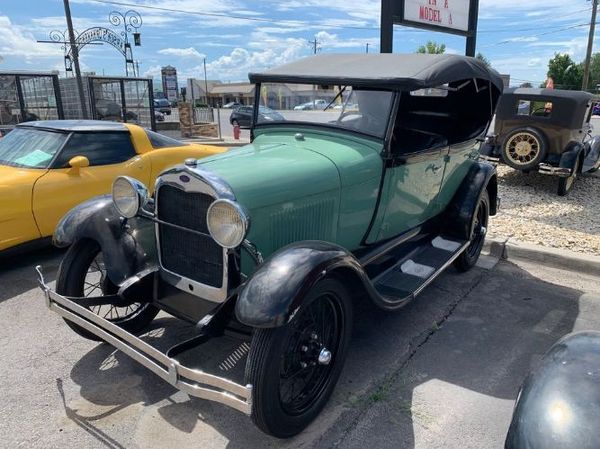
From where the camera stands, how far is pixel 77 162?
4.93 meters

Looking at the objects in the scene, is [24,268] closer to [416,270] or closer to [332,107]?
[332,107]

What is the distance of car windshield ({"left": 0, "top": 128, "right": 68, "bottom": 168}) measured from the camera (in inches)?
197

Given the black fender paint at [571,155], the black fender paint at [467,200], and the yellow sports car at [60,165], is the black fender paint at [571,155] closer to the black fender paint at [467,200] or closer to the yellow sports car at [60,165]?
the black fender paint at [467,200]

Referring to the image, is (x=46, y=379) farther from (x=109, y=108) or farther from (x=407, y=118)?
(x=109, y=108)

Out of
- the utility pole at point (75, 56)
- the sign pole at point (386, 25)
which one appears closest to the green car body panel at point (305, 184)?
the sign pole at point (386, 25)

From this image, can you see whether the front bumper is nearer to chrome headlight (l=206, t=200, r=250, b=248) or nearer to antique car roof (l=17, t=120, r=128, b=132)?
chrome headlight (l=206, t=200, r=250, b=248)

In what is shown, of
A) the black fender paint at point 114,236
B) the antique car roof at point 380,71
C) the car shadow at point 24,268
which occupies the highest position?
the antique car roof at point 380,71

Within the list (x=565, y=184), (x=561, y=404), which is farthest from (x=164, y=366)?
(x=565, y=184)

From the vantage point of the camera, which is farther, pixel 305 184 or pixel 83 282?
pixel 83 282

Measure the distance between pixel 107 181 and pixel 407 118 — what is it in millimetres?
3276

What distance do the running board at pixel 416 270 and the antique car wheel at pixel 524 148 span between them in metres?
4.47

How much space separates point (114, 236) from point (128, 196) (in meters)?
0.31

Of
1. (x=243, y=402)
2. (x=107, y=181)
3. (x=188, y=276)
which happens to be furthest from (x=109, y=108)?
(x=243, y=402)

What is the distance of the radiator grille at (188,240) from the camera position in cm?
270
